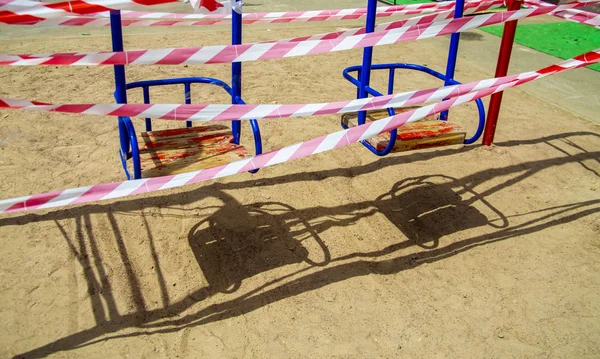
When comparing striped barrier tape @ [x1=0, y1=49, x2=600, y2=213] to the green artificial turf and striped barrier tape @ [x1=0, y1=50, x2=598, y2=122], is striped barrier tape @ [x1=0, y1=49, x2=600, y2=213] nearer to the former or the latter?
striped barrier tape @ [x1=0, y1=50, x2=598, y2=122]

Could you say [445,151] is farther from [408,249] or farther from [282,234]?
[282,234]

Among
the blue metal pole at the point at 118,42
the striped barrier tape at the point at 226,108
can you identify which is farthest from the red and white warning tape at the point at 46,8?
the striped barrier tape at the point at 226,108

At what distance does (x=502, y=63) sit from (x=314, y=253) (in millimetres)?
2641

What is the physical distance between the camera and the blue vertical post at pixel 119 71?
109 inches

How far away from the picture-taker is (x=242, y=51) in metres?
2.89

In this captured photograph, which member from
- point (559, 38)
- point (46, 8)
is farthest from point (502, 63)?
point (559, 38)

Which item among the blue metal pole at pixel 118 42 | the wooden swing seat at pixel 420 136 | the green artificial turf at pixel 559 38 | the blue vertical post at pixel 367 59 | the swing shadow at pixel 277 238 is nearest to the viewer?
the blue metal pole at pixel 118 42

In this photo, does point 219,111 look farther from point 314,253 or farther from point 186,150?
point 314,253

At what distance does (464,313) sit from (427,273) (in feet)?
1.31

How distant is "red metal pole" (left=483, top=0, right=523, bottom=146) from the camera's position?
4.80 meters

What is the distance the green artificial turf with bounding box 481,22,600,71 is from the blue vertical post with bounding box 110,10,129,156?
21.6ft

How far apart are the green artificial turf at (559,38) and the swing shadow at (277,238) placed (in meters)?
4.10

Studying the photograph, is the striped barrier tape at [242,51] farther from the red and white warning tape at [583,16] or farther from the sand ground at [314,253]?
the sand ground at [314,253]

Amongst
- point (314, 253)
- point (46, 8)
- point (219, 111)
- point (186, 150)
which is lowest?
point (314, 253)
